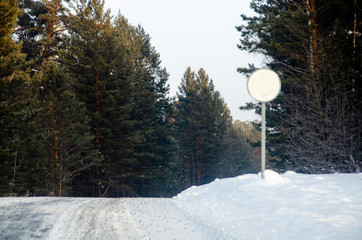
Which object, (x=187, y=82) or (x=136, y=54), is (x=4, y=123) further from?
(x=187, y=82)

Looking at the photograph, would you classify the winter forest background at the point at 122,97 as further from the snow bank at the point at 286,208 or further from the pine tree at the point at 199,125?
the snow bank at the point at 286,208

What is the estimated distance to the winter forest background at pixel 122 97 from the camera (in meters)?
11.3

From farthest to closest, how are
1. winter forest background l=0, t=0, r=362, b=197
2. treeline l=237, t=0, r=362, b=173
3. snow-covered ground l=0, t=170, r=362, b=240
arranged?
winter forest background l=0, t=0, r=362, b=197
treeline l=237, t=0, r=362, b=173
snow-covered ground l=0, t=170, r=362, b=240

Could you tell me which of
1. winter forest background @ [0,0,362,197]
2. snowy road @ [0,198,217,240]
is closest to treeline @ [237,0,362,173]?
winter forest background @ [0,0,362,197]

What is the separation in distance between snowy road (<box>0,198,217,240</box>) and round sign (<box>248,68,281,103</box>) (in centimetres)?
390

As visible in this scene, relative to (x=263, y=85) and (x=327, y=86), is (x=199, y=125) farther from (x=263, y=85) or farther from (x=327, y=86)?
(x=263, y=85)

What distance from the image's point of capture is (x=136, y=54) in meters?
28.2

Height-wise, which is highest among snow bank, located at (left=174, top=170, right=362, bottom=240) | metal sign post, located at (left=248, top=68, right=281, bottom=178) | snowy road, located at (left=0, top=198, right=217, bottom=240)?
metal sign post, located at (left=248, top=68, right=281, bottom=178)

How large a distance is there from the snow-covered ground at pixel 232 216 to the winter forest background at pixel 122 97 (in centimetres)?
470

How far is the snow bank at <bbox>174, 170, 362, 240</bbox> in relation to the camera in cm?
399

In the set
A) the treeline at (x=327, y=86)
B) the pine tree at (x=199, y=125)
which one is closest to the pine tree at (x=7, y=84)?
the treeline at (x=327, y=86)

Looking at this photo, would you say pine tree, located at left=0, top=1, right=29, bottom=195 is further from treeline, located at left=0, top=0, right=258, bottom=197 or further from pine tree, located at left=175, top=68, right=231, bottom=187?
pine tree, located at left=175, top=68, right=231, bottom=187

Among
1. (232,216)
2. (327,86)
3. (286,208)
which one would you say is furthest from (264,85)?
(327,86)

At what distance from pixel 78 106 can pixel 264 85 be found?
1275 centimetres
